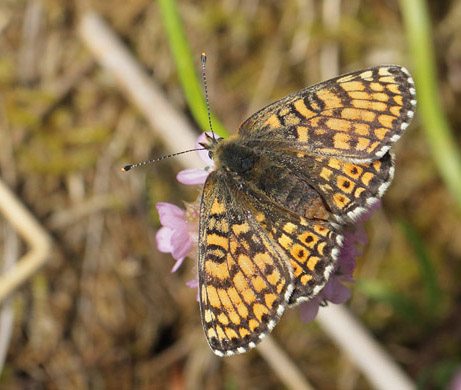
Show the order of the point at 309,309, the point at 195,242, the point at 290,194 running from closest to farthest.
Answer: the point at 290,194 < the point at 309,309 < the point at 195,242

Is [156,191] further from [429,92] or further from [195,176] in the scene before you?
[429,92]

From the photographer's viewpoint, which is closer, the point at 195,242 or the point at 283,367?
the point at 195,242

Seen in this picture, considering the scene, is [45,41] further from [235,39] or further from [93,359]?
[93,359]

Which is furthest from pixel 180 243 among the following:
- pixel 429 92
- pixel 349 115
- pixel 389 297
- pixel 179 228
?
pixel 429 92

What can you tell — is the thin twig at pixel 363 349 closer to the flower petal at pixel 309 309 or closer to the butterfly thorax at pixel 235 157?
the flower petal at pixel 309 309

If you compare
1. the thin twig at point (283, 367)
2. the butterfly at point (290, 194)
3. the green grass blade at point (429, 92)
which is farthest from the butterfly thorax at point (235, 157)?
the green grass blade at point (429, 92)

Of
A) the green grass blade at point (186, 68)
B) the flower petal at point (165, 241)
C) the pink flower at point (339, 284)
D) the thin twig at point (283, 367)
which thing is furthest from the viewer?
the thin twig at point (283, 367)

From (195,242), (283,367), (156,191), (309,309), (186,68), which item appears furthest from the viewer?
(156,191)

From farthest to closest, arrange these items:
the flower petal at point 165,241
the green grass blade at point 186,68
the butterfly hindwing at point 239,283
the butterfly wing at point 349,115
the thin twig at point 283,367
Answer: the thin twig at point 283,367 → the green grass blade at point 186,68 → the flower petal at point 165,241 → the butterfly wing at point 349,115 → the butterfly hindwing at point 239,283
